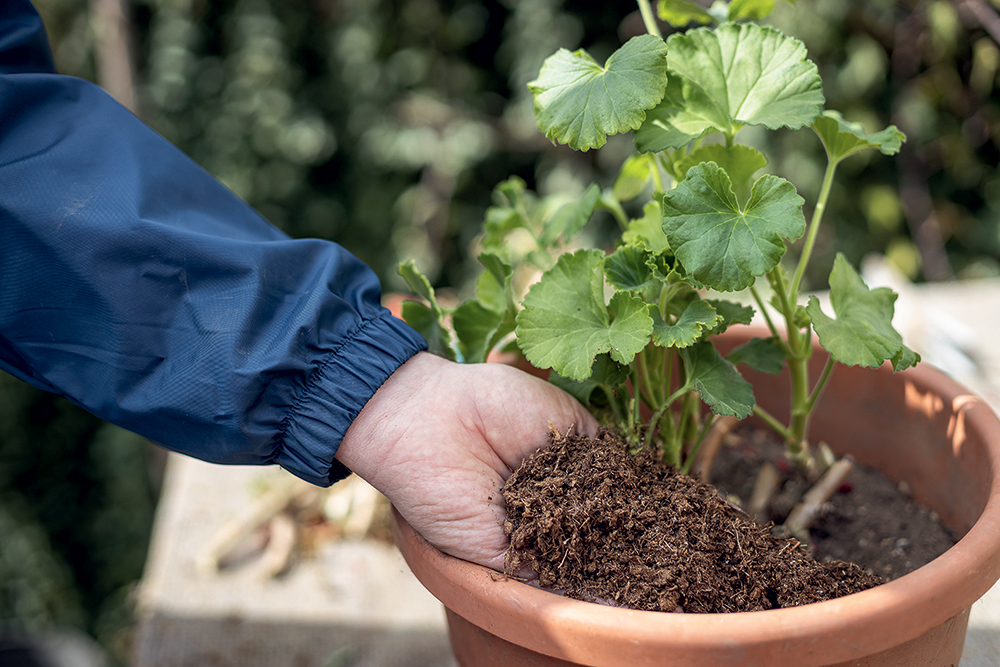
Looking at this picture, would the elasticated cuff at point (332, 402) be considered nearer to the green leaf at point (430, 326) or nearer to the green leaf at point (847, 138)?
the green leaf at point (430, 326)

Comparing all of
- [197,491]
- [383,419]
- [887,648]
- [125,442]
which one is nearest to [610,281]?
[383,419]

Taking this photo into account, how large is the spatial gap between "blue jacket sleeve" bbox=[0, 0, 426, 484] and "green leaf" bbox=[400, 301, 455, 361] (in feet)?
0.56

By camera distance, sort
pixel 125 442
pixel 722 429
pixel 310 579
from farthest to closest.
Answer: pixel 125 442 < pixel 310 579 < pixel 722 429

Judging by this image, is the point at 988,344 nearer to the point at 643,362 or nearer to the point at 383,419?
the point at 643,362

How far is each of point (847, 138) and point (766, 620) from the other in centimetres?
54

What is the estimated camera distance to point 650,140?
2.52ft

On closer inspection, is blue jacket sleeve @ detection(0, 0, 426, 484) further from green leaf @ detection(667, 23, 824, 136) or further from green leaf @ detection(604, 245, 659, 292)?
green leaf @ detection(667, 23, 824, 136)

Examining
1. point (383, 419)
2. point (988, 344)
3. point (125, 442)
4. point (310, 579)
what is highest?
point (383, 419)

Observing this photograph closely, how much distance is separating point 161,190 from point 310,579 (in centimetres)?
77

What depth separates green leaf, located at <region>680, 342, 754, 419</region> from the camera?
726mm

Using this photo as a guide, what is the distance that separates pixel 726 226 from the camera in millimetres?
690

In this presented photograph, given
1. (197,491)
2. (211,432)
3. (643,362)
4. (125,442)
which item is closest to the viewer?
(211,432)

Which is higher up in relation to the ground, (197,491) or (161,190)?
(161,190)

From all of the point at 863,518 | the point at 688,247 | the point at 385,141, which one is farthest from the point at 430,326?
the point at 385,141
